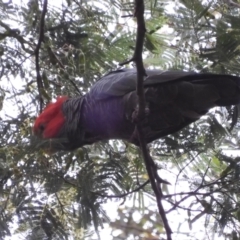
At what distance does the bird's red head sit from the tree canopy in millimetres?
48

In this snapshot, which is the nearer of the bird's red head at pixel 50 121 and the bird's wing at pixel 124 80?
the bird's wing at pixel 124 80

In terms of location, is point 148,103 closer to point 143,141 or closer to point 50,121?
point 143,141

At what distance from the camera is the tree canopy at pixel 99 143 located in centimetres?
262

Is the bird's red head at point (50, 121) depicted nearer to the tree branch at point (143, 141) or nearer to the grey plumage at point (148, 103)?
the grey plumage at point (148, 103)

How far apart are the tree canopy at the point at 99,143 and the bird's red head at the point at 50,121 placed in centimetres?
5

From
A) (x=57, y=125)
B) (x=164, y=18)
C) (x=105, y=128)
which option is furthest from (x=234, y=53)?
(x=57, y=125)

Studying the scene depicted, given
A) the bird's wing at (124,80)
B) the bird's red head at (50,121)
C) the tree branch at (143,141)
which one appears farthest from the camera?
the bird's red head at (50,121)

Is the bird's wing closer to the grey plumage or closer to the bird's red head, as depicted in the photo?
the grey plumage

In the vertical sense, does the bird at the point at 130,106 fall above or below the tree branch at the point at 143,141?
above

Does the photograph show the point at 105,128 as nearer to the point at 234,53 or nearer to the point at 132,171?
the point at 132,171

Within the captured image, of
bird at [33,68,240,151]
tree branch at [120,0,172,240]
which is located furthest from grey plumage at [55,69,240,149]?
tree branch at [120,0,172,240]

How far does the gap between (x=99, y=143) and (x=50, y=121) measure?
33 centimetres

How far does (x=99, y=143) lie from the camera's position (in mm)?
3025

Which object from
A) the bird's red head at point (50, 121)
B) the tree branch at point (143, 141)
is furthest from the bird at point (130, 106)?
the tree branch at point (143, 141)
